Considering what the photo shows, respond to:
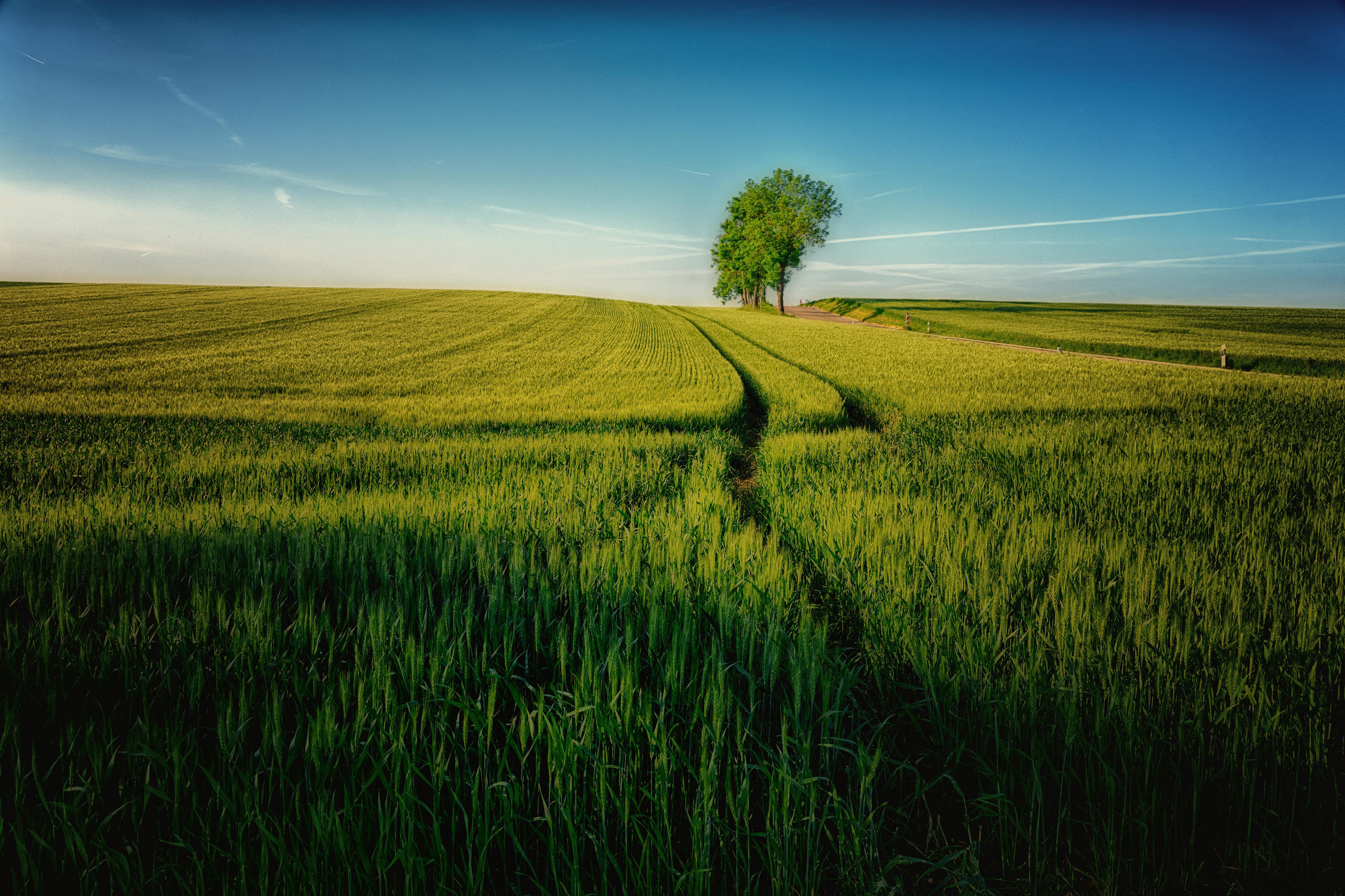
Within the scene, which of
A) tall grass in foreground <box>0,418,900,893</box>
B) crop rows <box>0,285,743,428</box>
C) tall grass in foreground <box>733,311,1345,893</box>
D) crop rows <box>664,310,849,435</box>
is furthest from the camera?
crop rows <box>0,285,743,428</box>

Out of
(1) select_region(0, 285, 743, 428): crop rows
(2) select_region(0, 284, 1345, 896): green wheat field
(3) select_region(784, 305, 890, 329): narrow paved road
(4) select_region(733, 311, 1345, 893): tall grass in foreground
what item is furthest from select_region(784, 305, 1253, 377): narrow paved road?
(2) select_region(0, 284, 1345, 896): green wheat field

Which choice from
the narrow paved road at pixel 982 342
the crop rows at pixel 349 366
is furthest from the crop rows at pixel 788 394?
the narrow paved road at pixel 982 342

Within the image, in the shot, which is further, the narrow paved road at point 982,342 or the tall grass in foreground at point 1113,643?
the narrow paved road at point 982,342

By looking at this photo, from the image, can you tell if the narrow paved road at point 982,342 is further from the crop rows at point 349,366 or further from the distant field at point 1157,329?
the crop rows at point 349,366

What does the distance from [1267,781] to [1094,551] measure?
171cm

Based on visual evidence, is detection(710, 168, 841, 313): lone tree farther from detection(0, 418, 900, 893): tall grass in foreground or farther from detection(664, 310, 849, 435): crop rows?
detection(0, 418, 900, 893): tall grass in foreground

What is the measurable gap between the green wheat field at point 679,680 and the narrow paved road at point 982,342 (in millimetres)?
20206

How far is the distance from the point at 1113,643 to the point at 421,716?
8.97 feet

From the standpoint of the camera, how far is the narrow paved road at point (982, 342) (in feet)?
73.0

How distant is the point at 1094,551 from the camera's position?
317cm

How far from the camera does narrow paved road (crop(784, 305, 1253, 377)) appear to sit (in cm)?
2227

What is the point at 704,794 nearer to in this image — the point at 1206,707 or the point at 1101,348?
the point at 1206,707

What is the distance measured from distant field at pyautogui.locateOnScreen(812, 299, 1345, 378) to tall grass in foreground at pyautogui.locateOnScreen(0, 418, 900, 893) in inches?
1336

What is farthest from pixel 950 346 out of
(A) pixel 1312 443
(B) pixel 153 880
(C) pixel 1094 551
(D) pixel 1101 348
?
(B) pixel 153 880
